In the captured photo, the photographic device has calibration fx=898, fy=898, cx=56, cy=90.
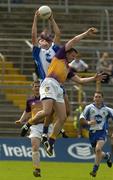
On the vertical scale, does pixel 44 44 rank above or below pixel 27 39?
above

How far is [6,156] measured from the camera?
27.0 m

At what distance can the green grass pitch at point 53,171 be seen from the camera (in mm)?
20828

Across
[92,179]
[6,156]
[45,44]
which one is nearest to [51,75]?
[45,44]

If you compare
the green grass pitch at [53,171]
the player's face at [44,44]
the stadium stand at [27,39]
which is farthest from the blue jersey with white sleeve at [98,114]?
the stadium stand at [27,39]

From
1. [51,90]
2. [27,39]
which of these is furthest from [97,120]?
[27,39]

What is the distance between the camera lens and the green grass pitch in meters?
20.8

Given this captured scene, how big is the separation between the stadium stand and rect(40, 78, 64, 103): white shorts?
433 inches

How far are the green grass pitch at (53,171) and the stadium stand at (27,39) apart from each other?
15.1 feet

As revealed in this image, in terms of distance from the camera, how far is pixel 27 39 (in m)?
34.4

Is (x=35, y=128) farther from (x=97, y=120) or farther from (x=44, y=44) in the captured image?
(x=97, y=120)

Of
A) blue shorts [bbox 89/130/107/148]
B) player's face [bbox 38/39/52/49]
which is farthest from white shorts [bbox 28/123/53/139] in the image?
player's face [bbox 38/39/52/49]

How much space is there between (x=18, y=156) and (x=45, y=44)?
26.0 feet

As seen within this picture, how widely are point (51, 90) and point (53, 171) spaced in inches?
173

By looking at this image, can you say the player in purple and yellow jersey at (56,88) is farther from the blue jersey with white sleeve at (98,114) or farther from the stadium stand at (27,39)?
the stadium stand at (27,39)
